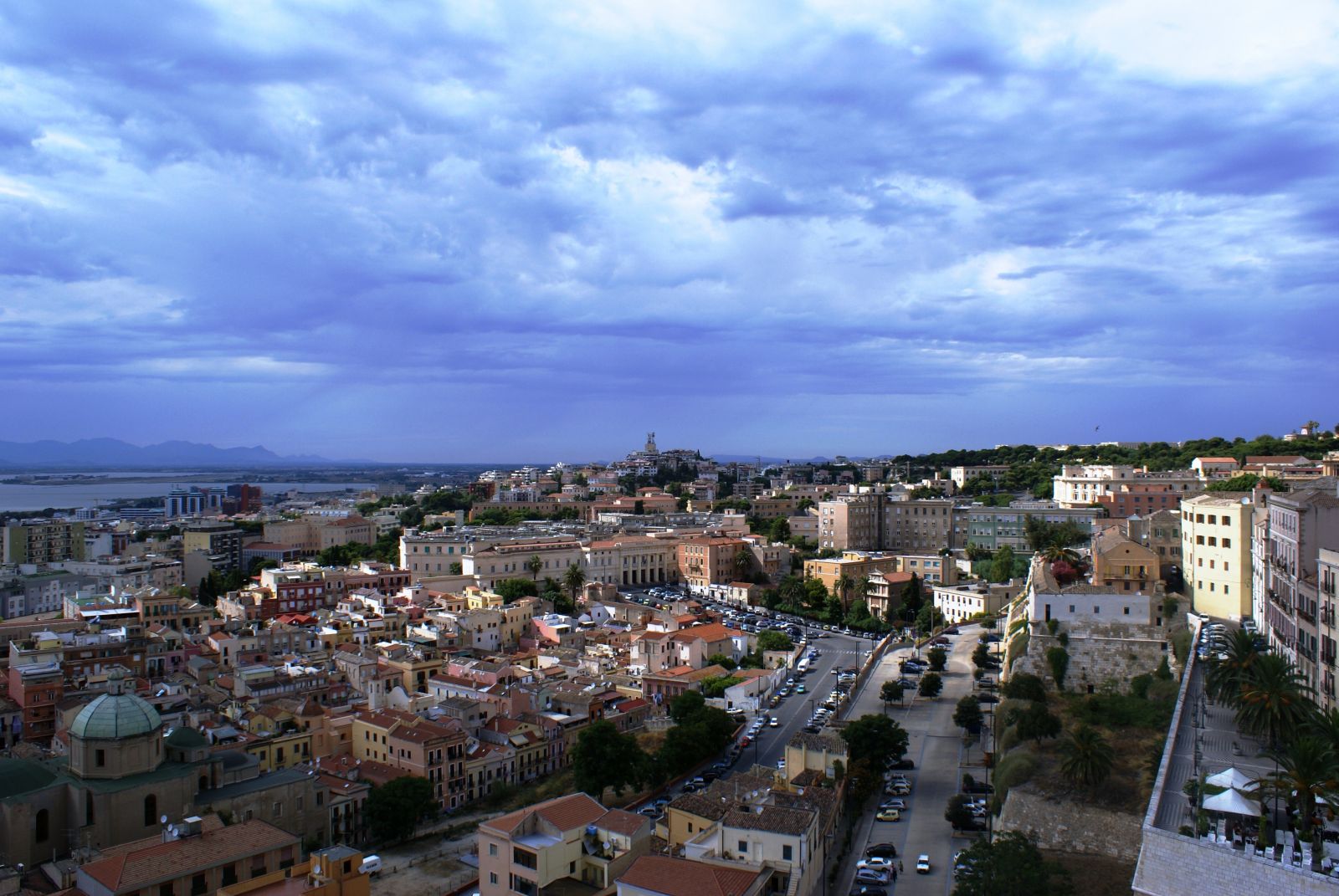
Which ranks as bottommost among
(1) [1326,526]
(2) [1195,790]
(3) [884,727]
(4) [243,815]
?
(4) [243,815]

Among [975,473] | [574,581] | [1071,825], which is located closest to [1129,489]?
[574,581]

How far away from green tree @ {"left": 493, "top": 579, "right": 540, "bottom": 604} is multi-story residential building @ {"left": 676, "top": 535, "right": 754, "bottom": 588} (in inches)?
393

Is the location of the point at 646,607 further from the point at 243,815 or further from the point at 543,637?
the point at 243,815

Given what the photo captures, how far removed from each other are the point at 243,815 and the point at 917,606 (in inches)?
1235

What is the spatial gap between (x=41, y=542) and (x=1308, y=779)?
73203mm

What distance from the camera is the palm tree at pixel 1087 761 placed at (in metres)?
17.9

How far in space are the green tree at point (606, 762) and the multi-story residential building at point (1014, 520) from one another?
29.6 m

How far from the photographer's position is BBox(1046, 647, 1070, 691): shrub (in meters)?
23.9

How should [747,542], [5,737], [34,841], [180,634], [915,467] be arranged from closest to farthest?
1. [34,841]
2. [5,737]
3. [180,634]
4. [747,542]
5. [915,467]

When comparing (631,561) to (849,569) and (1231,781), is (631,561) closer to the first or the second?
(849,569)

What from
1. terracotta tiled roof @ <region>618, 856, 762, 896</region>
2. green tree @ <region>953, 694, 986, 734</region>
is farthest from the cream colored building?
terracotta tiled roof @ <region>618, 856, 762, 896</region>

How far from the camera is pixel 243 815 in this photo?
23.1 m

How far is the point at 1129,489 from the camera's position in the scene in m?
49.9

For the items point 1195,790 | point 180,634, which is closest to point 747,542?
point 180,634
